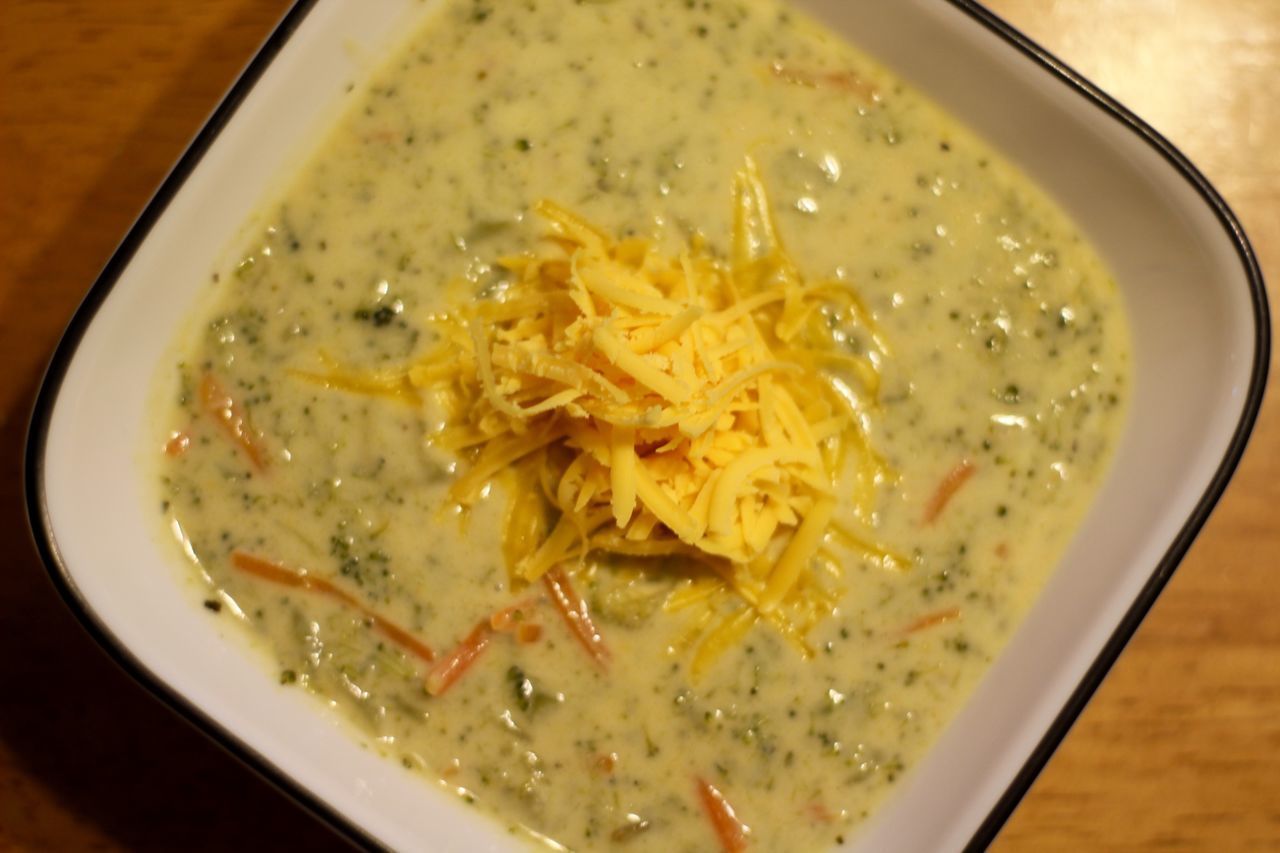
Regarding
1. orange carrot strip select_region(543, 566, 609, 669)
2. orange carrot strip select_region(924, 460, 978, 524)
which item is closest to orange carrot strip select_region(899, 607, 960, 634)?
orange carrot strip select_region(924, 460, 978, 524)

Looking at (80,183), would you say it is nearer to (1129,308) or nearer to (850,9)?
(850,9)

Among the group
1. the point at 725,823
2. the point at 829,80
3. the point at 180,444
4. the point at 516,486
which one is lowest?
the point at 725,823

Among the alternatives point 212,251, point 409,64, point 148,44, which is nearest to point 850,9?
point 409,64

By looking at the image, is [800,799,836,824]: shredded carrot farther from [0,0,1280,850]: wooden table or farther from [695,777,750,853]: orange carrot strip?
[0,0,1280,850]: wooden table

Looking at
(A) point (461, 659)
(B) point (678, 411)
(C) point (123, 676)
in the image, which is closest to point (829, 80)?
(B) point (678, 411)

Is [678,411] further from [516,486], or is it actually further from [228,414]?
[228,414]

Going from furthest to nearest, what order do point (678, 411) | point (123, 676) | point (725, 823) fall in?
point (123, 676) < point (725, 823) < point (678, 411)

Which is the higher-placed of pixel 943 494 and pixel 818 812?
pixel 943 494

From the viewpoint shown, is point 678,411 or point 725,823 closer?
point 678,411
